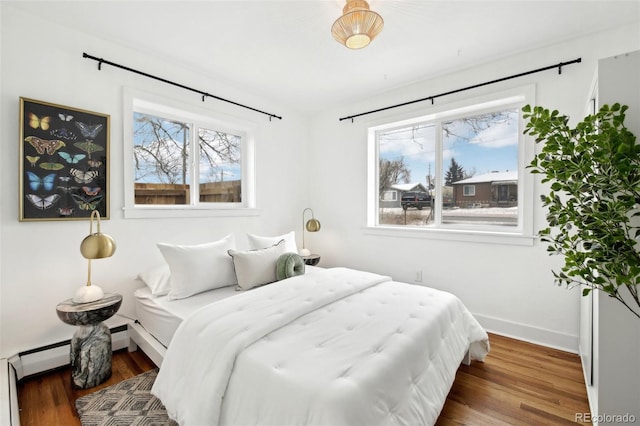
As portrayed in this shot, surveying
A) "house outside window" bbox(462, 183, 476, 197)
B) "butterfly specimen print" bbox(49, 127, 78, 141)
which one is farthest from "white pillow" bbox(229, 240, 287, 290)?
"house outside window" bbox(462, 183, 476, 197)

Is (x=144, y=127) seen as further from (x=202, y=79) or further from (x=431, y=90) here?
(x=431, y=90)

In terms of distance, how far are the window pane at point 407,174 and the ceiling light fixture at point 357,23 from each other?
1738 mm

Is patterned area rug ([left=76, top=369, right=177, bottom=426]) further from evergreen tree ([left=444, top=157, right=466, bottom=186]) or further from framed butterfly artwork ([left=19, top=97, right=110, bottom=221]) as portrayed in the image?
evergreen tree ([left=444, top=157, right=466, bottom=186])

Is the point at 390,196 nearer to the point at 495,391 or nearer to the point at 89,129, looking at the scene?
the point at 495,391

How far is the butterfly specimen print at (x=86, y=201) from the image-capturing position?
2234mm

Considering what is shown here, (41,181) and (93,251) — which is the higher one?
(41,181)

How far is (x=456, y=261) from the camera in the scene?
2.93 metres

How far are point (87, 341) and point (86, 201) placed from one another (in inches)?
41.0

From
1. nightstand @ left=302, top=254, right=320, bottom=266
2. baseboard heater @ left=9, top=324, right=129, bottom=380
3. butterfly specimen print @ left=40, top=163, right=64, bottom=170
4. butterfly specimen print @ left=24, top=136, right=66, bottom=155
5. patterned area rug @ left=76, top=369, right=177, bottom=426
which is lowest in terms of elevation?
patterned area rug @ left=76, top=369, right=177, bottom=426

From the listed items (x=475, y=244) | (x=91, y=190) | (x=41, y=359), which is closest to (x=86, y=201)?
(x=91, y=190)

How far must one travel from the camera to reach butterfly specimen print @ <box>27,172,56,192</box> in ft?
6.70

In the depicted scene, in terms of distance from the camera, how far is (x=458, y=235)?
290 cm

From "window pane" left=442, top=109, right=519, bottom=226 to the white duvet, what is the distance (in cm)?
132

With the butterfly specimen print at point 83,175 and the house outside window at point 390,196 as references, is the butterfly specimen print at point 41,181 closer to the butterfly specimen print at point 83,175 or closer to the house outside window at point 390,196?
the butterfly specimen print at point 83,175
